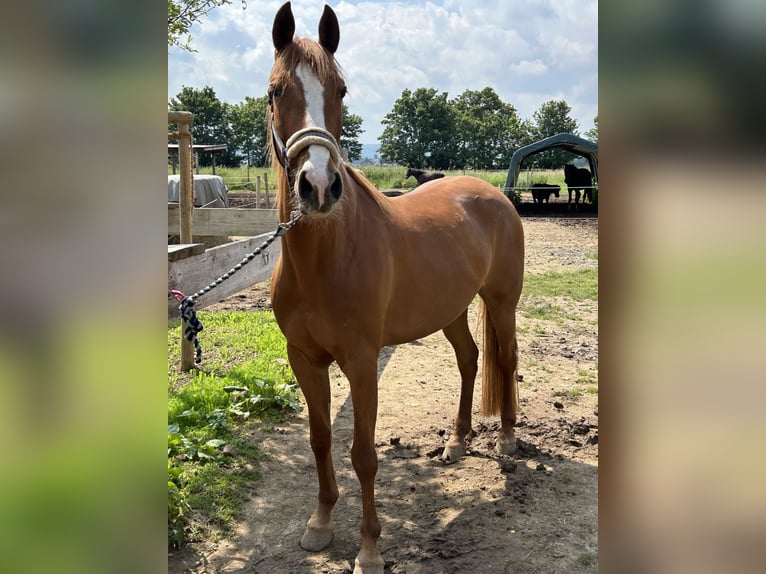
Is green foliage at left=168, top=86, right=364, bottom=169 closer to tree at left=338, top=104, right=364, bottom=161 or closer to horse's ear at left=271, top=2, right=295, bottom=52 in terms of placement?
tree at left=338, top=104, right=364, bottom=161

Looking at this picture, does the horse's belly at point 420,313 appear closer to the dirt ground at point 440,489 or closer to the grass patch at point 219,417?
the dirt ground at point 440,489

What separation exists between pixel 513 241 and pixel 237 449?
252 cm

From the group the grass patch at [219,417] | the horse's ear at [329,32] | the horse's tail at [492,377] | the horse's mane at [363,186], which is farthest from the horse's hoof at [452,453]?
the horse's ear at [329,32]

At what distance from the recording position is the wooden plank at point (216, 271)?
14.1ft

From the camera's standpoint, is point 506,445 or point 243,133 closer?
point 506,445

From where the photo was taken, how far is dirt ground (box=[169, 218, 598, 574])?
8.80 ft

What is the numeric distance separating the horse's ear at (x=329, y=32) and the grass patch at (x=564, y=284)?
20.8 ft

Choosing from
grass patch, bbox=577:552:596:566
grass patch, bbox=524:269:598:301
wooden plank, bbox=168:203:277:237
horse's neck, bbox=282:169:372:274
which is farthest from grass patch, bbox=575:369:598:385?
wooden plank, bbox=168:203:277:237

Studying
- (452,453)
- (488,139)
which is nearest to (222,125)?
(488,139)

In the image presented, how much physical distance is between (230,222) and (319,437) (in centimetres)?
634

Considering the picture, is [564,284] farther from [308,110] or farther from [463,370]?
[308,110]

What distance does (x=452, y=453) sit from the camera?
3.71 meters

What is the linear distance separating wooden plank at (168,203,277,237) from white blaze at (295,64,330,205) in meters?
5.97
